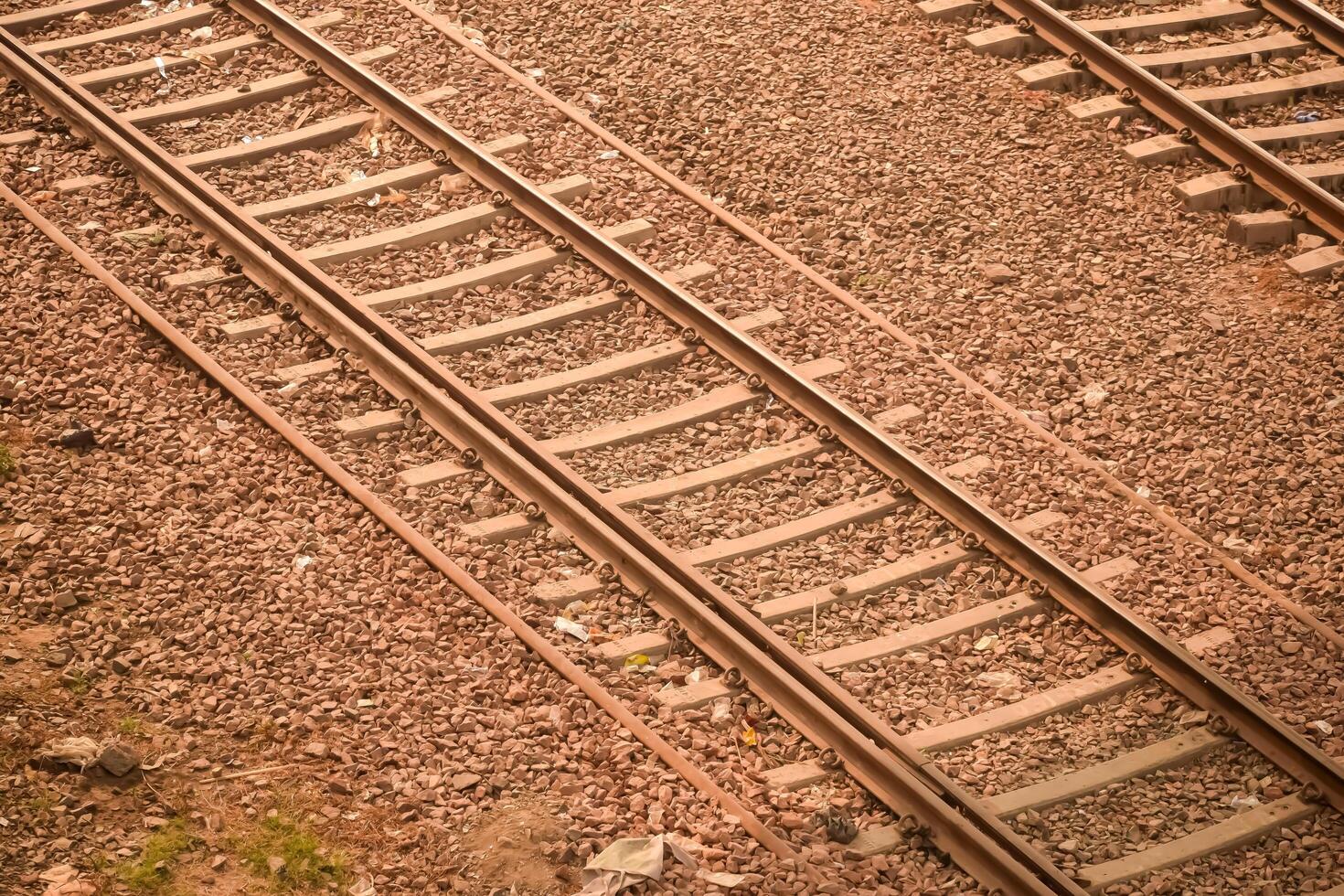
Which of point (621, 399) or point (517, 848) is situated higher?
point (621, 399)

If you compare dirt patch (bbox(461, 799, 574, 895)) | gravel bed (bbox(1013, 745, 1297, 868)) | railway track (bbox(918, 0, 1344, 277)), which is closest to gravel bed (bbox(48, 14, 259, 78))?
railway track (bbox(918, 0, 1344, 277))

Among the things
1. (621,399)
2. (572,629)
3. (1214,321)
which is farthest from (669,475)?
(1214,321)

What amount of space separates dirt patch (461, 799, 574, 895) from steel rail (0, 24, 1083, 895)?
1238 mm

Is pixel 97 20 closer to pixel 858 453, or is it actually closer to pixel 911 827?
pixel 858 453

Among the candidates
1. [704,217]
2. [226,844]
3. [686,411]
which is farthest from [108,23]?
[226,844]

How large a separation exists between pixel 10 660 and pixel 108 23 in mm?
6056

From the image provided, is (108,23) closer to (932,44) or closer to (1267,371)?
(932,44)

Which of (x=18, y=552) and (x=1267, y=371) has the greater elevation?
(x=1267, y=371)

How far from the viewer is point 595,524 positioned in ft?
25.1

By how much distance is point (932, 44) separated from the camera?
11.5m

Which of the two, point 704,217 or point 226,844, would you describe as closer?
point 226,844

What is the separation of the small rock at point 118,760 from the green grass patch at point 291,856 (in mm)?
651

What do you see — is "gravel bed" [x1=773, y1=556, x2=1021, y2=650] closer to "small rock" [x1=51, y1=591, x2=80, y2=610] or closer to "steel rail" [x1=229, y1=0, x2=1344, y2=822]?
A: "steel rail" [x1=229, y1=0, x2=1344, y2=822]

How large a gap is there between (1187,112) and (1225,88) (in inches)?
25.6
